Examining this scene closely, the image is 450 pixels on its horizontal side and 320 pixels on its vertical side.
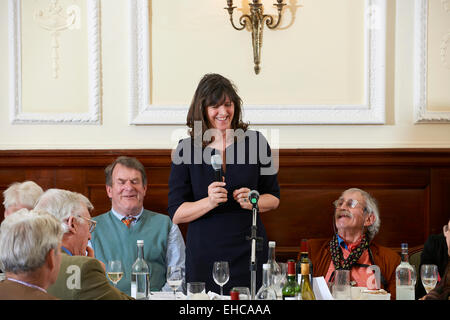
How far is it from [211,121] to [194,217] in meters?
0.46

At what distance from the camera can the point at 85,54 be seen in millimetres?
4035

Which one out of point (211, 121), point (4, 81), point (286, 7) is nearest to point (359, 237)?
point (211, 121)

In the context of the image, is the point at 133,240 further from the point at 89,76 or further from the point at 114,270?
the point at 89,76

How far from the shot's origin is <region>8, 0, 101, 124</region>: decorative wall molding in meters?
4.00

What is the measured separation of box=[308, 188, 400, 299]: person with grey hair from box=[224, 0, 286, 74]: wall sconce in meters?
1.19

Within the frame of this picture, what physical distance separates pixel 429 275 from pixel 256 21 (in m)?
2.06

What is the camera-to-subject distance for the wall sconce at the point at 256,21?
12.8ft

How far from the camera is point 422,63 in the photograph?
3.96 meters

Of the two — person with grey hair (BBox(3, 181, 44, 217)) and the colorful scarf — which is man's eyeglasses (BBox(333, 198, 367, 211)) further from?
person with grey hair (BBox(3, 181, 44, 217))

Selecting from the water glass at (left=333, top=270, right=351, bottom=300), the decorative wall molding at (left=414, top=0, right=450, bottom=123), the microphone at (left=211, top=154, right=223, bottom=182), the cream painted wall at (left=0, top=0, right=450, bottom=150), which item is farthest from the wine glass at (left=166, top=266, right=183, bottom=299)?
the decorative wall molding at (left=414, top=0, right=450, bottom=123)

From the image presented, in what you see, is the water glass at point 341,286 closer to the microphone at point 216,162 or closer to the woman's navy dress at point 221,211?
the woman's navy dress at point 221,211

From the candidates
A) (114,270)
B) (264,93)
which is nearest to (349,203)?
(264,93)

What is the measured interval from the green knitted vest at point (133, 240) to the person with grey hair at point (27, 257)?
4.67ft
